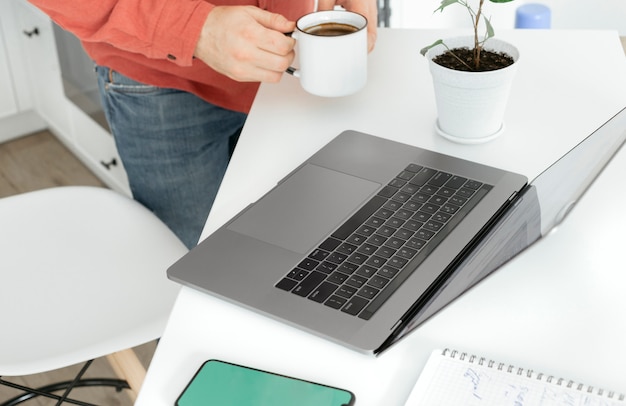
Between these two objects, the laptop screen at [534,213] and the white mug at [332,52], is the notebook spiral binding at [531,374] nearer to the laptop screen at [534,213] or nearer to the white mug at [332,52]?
the laptop screen at [534,213]

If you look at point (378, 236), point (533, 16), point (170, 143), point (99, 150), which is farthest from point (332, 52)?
point (99, 150)

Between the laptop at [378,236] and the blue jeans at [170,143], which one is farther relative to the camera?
the blue jeans at [170,143]

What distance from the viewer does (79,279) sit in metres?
1.19

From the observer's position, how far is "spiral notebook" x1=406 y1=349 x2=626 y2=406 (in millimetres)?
658

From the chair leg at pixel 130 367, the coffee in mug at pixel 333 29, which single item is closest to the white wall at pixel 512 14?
the coffee in mug at pixel 333 29

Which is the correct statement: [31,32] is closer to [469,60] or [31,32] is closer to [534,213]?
[469,60]

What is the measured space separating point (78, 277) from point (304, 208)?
1.55ft

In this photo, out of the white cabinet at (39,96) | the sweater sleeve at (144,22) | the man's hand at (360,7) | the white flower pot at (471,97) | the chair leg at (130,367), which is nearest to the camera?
the white flower pot at (471,97)

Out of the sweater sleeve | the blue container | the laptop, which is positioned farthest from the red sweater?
the blue container

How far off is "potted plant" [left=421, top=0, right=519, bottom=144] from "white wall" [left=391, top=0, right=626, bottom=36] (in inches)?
48.0

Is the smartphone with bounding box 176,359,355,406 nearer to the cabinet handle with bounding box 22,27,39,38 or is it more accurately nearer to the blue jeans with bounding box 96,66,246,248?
the blue jeans with bounding box 96,66,246,248

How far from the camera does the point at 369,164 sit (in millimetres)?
965

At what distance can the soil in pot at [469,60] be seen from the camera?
0.98 meters

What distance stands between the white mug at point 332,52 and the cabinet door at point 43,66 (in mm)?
1494
